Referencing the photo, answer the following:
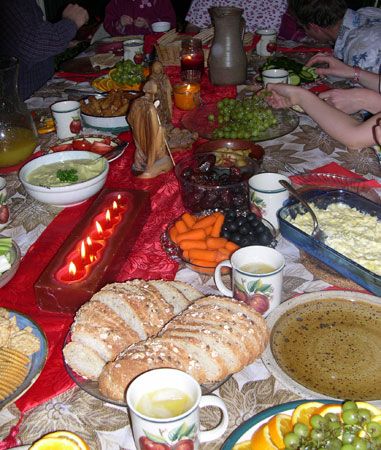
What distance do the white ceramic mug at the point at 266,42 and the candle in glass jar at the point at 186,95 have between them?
0.95m

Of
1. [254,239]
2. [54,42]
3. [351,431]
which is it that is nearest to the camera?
[351,431]

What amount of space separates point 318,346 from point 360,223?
0.50 meters

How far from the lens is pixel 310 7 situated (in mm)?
3572

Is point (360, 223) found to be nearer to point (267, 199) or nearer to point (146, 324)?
point (267, 199)

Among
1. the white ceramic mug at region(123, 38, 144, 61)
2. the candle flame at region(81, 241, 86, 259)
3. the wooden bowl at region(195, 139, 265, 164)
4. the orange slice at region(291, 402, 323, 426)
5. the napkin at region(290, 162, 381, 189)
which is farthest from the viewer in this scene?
the white ceramic mug at region(123, 38, 144, 61)

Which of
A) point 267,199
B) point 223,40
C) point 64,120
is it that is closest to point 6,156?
point 64,120

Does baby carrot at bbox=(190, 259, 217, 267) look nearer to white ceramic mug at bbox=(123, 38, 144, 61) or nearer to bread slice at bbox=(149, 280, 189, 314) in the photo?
bread slice at bbox=(149, 280, 189, 314)

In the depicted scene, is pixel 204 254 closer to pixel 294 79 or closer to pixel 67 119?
pixel 67 119

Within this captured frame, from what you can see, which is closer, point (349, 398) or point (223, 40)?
point (349, 398)

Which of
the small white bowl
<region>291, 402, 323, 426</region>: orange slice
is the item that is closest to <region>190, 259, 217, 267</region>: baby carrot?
<region>291, 402, 323, 426</region>: orange slice

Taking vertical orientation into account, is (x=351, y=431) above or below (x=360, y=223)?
above

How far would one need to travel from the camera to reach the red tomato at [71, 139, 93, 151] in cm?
223

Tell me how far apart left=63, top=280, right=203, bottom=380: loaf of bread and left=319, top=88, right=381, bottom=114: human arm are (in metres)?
1.55

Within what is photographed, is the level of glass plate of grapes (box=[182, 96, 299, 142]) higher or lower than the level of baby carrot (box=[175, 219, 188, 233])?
lower
